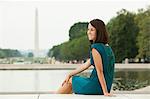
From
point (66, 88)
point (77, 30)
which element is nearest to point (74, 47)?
point (77, 30)

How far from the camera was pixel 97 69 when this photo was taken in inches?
96.3

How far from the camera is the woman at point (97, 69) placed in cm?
246

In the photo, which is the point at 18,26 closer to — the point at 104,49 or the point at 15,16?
the point at 15,16

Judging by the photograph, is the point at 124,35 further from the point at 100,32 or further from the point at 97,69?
the point at 97,69

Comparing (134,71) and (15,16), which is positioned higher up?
(15,16)

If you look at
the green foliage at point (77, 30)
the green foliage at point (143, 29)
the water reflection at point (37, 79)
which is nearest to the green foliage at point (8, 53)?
the water reflection at point (37, 79)

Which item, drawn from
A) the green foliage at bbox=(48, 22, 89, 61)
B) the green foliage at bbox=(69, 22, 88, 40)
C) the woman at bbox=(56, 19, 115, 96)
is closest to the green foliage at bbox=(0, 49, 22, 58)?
the green foliage at bbox=(48, 22, 89, 61)

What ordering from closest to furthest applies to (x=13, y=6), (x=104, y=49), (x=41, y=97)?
(x=41, y=97) → (x=104, y=49) → (x=13, y=6)

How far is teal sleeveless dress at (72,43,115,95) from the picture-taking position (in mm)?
2482

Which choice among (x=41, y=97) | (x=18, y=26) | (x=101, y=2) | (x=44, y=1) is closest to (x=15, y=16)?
(x=18, y=26)

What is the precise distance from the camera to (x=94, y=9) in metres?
4.88

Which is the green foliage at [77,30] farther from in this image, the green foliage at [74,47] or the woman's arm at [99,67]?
the woman's arm at [99,67]

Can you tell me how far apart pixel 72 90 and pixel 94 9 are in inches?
97.3

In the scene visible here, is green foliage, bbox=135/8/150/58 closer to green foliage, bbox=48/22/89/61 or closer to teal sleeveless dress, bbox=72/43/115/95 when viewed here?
green foliage, bbox=48/22/89/61
